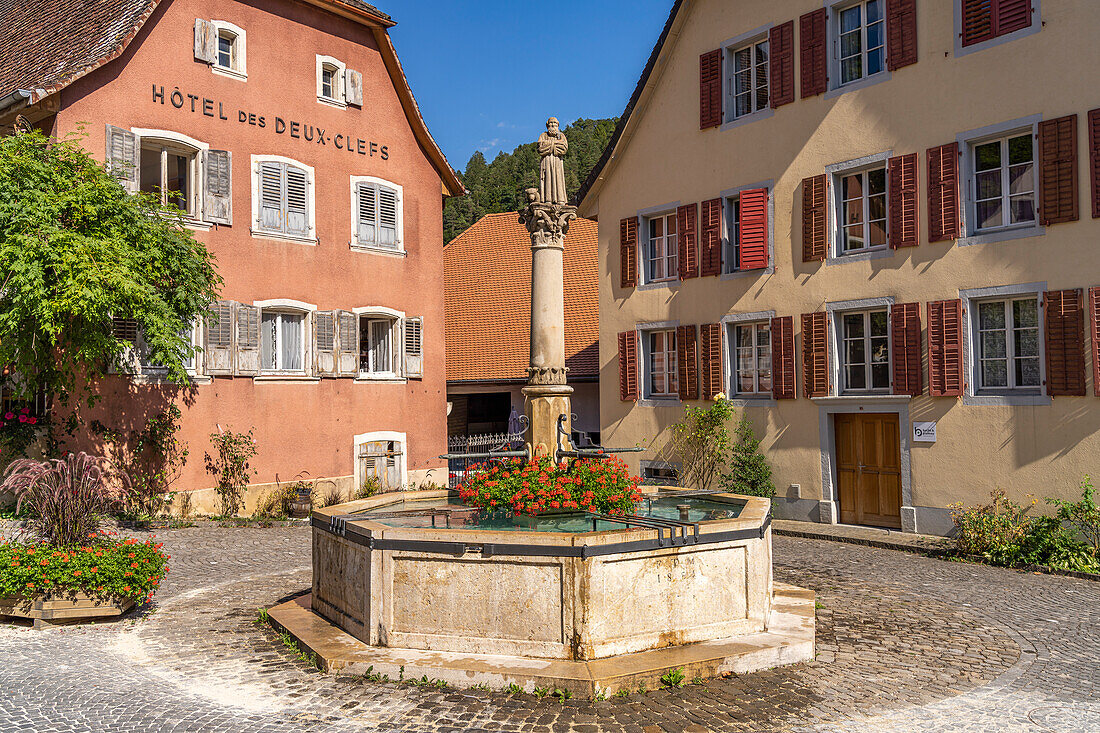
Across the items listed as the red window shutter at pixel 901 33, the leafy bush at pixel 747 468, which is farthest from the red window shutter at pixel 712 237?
the red window shutter at pixel 901 33

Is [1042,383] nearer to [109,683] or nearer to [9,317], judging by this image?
[109,683]

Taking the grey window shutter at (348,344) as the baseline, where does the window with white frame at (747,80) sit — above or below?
above

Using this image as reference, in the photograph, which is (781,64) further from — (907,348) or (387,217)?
(387,217)

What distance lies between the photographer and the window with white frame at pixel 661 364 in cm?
1916

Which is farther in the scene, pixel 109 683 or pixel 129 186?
pixel 129 186

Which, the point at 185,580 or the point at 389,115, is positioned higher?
the point at 389,115

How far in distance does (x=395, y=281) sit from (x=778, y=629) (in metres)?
15.5

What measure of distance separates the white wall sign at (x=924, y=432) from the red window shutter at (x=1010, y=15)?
6.25 metres

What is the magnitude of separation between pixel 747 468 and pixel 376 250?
9.93 metres

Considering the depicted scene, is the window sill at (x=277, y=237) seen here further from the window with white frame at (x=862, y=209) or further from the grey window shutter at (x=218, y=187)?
the window with white frame at (x=862, y=209)

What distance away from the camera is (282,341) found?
1914 cm

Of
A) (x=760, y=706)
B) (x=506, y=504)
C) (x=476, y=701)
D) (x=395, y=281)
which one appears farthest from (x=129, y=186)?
(x=760, y=706)

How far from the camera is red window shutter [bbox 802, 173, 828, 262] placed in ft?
53.5

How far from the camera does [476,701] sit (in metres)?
6.32
